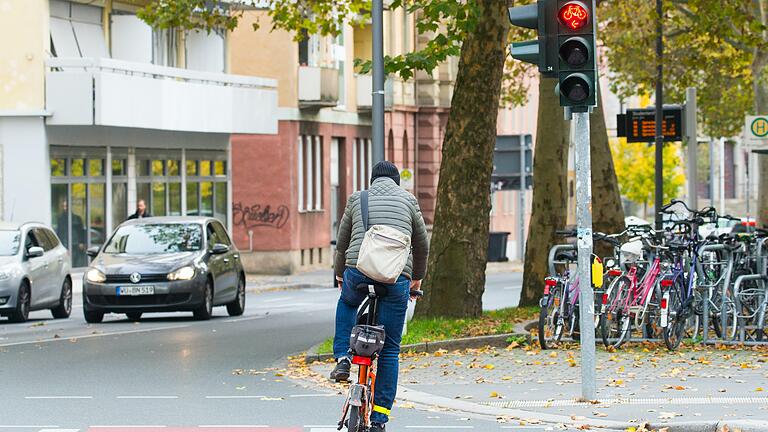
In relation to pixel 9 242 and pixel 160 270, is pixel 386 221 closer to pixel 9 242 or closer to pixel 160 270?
pixel 160 270

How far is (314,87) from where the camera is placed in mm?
53031

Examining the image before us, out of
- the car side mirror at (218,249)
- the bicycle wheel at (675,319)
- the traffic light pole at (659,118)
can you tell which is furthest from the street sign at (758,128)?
the bicycle wheel at (675,319)

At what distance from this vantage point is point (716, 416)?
42.3 ft

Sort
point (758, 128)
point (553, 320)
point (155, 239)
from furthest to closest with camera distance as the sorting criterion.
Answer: point (758, 128) → point (155, 239) → point (553, 320)

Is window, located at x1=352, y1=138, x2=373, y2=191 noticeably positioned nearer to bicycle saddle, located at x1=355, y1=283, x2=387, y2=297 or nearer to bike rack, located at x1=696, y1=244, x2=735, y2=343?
bike rack, located at x1=696, y1=244, x2=735, y2=343

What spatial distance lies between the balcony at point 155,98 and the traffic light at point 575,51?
27187mm

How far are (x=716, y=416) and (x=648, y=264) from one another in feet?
21.0

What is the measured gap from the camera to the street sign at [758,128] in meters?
33.1

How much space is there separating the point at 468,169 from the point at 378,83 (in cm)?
231

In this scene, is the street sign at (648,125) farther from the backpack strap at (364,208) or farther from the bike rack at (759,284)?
the backpack strap at (364,208)

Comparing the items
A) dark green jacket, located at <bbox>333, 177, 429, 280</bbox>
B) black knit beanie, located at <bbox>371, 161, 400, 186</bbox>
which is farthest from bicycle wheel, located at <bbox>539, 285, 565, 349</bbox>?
black knit beanie, located at <bbox>371, 161, 400, 186</bbox>

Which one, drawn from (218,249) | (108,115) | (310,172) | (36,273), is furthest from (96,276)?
(310,172)

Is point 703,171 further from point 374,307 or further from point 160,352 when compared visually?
point 374,307

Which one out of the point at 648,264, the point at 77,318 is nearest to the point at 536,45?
the point at 648,264
